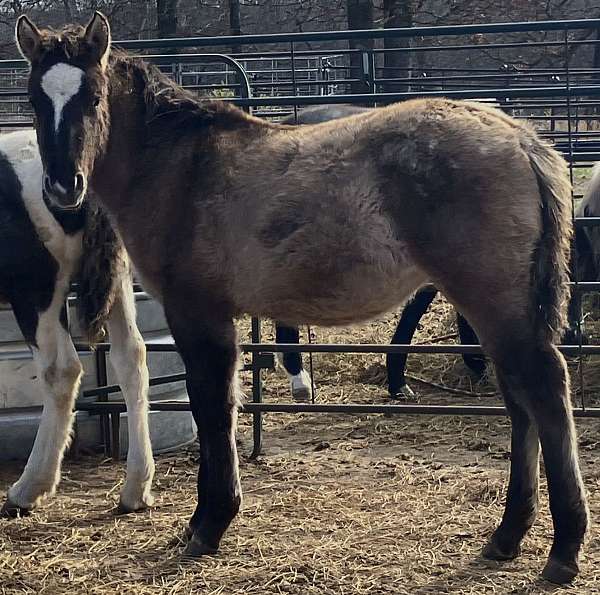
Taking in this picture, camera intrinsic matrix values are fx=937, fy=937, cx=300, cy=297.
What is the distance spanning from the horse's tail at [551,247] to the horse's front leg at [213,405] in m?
1.20

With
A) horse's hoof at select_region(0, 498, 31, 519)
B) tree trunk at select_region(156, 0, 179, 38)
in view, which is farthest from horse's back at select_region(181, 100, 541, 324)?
tree trunk at select_region(156, 0, 179, 38)

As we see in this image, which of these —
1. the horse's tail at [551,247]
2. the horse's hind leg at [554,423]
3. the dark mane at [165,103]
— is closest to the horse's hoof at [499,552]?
the horse's hind leg at [554,423]

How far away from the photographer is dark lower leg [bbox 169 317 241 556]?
12.1ft

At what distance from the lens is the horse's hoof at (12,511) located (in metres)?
4.36

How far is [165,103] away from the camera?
3.95 m

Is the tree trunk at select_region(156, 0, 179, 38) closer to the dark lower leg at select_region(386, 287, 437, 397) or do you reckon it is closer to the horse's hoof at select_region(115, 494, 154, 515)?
the dark lower leg at select_region(386, 287, 437, 397)

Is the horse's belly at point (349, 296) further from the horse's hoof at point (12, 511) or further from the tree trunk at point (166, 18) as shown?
the tree trunk at point (166, 18)

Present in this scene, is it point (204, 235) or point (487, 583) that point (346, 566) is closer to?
point (487, 583)

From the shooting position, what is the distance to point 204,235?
3660 mm

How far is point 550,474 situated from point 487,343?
52 cm

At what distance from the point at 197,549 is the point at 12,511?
3.63 ft

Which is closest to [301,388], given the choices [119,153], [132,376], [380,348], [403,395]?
[403,395]

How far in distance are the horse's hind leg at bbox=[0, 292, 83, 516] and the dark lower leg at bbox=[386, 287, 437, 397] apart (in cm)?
256

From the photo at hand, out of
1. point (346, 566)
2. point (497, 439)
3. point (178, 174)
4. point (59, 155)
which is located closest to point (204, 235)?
point (178, 174)
